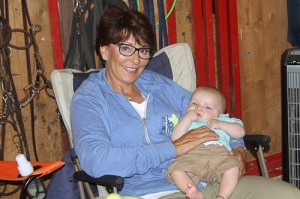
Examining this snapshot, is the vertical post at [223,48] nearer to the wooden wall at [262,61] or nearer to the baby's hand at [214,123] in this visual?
the wooden wall at [262,61]

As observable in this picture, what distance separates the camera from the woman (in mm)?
2020

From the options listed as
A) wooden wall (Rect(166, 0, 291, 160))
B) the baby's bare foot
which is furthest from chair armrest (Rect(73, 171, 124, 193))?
wooden wall (Rect(166, 0, 291, 160))

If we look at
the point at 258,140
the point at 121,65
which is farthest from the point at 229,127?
the point at 121,65

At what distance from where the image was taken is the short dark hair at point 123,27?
7.27ft

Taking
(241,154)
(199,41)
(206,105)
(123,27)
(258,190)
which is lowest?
(258,190)

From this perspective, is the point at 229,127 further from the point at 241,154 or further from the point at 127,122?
the point at 127,122

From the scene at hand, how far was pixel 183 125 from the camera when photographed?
223 centimetres

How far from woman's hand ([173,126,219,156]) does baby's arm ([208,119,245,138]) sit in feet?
0.15

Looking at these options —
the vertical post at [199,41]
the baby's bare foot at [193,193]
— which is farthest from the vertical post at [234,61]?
the baby's bare foot at [193,193]

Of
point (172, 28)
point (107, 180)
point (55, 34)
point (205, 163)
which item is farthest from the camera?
point (172, 28)

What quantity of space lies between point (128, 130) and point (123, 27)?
1.44 ft

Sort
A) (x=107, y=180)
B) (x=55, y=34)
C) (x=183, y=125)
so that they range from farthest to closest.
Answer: (x=55, y=34)
(x=183, y=125)
(x=107, y=180)

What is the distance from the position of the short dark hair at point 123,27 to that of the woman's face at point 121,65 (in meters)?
0.02

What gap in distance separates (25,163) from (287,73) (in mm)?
1475
